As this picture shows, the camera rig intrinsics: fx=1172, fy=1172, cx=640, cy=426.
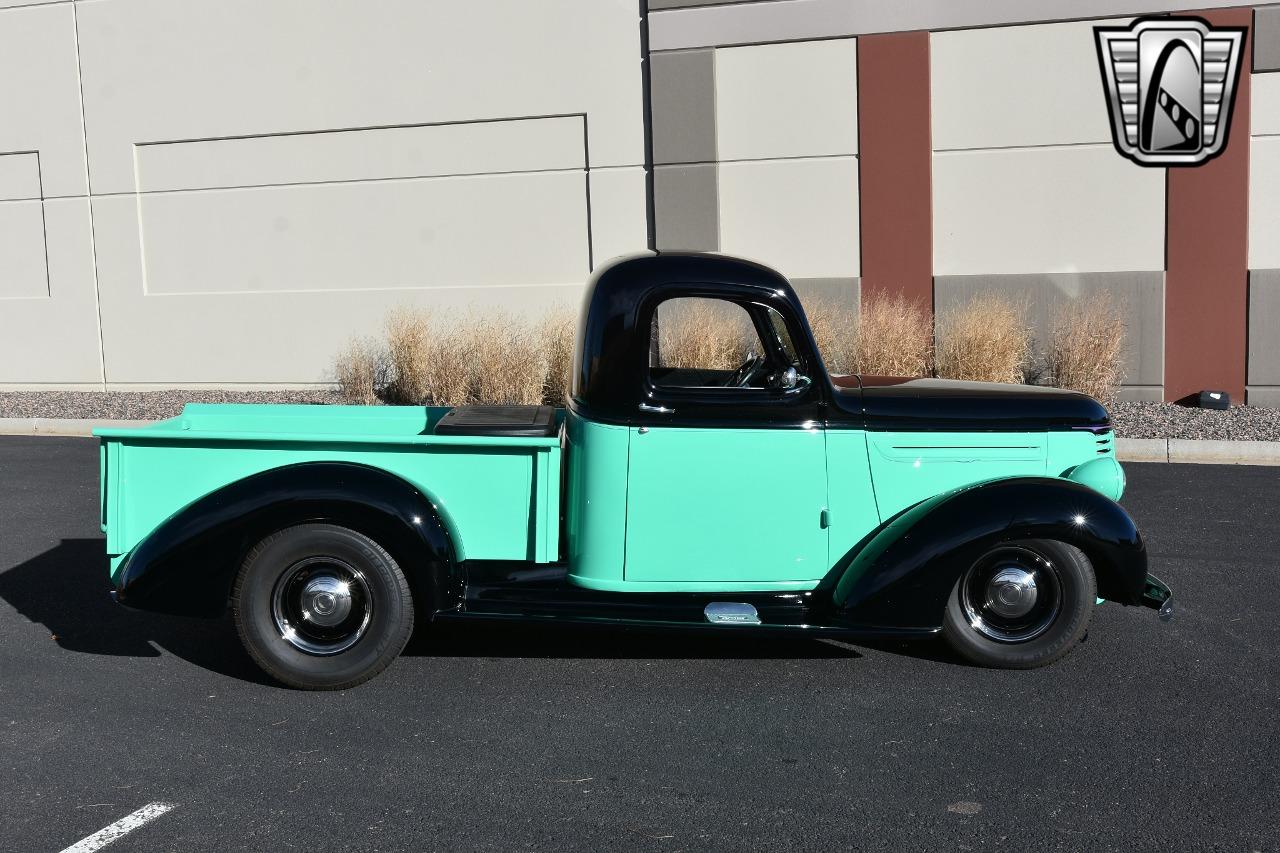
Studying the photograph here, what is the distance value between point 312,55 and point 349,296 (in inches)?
117

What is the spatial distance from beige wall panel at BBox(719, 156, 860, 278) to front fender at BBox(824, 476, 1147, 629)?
28.6 feet

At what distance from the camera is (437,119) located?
46.3 feet

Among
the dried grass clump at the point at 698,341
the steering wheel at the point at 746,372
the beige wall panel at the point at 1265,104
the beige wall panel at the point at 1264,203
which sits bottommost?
the steering wheel at the point at 746,372

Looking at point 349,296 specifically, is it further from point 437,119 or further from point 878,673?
point 878,673

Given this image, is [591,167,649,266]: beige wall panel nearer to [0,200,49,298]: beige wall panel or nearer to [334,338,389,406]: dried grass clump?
[334,338,389,406]: dried grass clump

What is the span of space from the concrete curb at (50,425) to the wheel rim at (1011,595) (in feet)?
33.0

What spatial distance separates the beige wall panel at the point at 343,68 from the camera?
13.7 m

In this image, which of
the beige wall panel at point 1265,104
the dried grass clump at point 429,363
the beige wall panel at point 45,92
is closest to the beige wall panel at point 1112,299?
the beige wall panel at point 1265,104

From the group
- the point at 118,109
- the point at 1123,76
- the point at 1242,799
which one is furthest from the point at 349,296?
the point at 1242,799

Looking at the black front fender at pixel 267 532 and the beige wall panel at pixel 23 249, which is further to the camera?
the beige wall panel at pixel 23 249

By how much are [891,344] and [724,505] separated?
7.50 metres

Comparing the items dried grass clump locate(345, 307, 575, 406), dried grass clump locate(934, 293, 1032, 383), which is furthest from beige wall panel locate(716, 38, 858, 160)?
dried grass clump locate(345, 307, 575, 406)

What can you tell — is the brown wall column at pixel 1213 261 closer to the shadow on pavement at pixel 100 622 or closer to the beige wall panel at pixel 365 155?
the beige wall panel at pixel 365 155

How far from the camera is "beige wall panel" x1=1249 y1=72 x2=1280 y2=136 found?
472 inches
